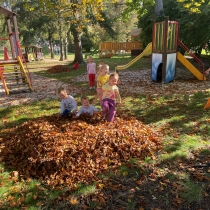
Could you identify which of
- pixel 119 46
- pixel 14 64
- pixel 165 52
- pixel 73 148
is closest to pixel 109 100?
pixel 73 148

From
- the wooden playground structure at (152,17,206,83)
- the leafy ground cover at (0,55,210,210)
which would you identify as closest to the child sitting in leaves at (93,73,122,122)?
the leafy ground cover at (0,55,210,210)

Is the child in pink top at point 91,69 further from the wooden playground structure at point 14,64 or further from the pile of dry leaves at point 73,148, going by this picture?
the pile of dry leaves at point 73,148

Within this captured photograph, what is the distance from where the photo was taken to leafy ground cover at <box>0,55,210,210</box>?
3154mm

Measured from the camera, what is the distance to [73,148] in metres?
3.94

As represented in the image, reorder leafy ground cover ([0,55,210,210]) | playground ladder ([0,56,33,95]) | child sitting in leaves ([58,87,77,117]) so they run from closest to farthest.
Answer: leafy ground cover ([0,55,210,210]), child sitting in leaves ([58,87,77,117]), playground ladder ([0,56,33,95])

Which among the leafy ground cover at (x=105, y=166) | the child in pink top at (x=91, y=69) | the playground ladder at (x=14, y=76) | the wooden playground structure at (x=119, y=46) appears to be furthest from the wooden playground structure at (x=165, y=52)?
the wooden playground structure at (x=119, y=46)

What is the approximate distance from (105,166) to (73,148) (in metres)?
0.67

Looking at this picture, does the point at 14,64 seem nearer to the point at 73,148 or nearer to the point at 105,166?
the point at 73,148

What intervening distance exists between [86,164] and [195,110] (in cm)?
442

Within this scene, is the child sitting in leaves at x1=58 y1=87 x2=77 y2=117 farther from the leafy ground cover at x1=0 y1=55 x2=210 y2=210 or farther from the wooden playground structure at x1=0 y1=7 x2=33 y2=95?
the wooden playground structure at x1=0 y1=7 x2=33 y2=95

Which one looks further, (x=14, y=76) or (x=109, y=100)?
(x=14, y=76)

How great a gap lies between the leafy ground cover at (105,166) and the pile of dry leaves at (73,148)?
0.06 ft

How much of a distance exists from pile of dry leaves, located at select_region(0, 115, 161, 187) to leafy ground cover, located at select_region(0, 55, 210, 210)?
2 centimetres

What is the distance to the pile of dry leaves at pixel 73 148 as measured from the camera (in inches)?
146
